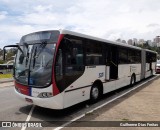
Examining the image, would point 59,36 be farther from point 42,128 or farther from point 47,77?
point 42,128

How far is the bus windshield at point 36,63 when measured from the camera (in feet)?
23.0

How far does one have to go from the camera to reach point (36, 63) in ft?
24.0

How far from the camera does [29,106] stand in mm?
8727

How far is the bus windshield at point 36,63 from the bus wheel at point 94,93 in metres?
2.81

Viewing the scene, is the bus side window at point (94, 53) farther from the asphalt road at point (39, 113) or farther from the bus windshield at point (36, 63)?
the bus windshield at point (36, 63)

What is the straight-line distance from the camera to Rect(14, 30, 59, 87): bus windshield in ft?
23.0

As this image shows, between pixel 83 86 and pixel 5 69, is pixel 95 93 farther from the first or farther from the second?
pixel 5 69

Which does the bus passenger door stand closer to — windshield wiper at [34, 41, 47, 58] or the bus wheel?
the bus wheel

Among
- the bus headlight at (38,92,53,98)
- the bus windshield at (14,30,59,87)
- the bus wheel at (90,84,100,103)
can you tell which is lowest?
the bus wheel at (90,84,100,103)

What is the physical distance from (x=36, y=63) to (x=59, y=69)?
0.83 meters

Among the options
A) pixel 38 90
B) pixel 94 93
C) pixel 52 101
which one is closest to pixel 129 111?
pixel 94 93

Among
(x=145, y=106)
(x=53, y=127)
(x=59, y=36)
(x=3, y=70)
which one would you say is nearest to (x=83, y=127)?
(x=53, y=127)

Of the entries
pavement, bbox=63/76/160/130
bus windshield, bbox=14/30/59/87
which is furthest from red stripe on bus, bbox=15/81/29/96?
pavement, bbox=63/76/160/130

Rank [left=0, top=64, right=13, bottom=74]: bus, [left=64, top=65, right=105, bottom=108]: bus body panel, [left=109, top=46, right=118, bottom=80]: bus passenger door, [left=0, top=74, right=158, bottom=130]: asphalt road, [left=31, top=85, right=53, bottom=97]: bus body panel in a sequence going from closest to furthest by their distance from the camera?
[left=31, top=85, right=53, bottom=97]: bus body panel
[left=0, top=74, right=158, bottom=130]: asphalt road
[left=64, top=65, right=105, bottom=108]: bus body panel
[left=109, top=46, right=118, bottom=80]: bus passenger door
[left=0, top=64, right=13, bottom=74]: bus
